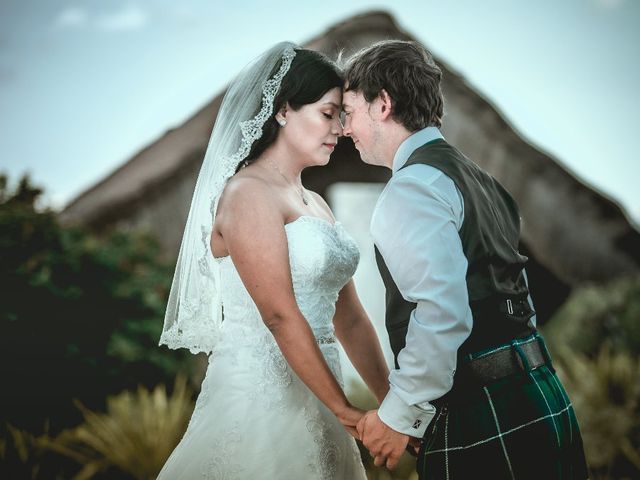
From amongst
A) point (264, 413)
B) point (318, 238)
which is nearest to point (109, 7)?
point (318, 238)

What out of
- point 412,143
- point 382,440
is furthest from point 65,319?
point 412,143

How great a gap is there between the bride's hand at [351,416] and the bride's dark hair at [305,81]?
48.1 inches

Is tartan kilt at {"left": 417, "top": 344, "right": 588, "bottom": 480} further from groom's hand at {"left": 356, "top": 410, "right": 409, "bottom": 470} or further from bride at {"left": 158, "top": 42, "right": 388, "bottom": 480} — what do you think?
bride at {"left": 158, "top": 42, "right": 388, "bottom": 480}

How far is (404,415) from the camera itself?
2092mm

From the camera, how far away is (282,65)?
2816 mm

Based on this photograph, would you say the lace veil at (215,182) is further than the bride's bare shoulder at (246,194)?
Yes

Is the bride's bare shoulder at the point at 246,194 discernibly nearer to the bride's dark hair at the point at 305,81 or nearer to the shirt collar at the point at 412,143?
the bride's dark hair at the point at 305,81

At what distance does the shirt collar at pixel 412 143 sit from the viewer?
7.65 ft

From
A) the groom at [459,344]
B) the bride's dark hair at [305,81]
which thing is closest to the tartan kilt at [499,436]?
the groom at [459,344]

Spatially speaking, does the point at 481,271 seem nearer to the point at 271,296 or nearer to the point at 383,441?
the point at 383,441

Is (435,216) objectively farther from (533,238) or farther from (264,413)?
(533,238)

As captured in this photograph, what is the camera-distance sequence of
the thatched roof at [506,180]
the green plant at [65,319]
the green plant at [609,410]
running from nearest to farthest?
the green plant at [65,319] < the green plant at [609,410] < the thatched roof at [506,180]

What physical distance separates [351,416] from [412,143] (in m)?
1.11

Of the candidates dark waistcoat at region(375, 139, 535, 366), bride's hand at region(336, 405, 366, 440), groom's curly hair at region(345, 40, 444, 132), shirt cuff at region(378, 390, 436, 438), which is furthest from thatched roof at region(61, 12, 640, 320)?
shirt cuff at region(378, 390, 436, 438)
